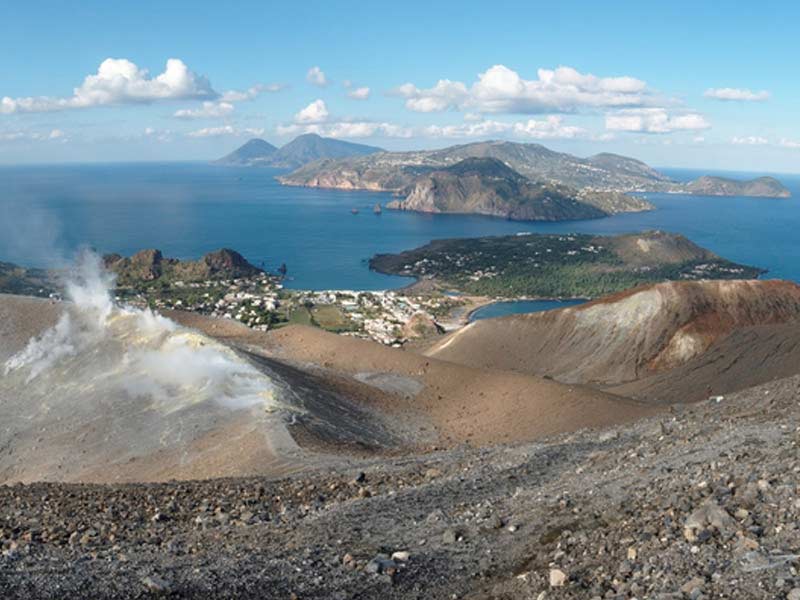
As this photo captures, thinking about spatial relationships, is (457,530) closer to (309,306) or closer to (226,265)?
(309,306)

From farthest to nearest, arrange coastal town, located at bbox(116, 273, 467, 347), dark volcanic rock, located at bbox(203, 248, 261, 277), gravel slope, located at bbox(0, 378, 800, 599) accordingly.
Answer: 1. dark volcanic rock, located at bbox(203, 248, 261, 277)
2. coastal town, located at bbox(116, 273, 467, 347)
3. gravel slope, located at bbox(0, 378, 800, 599)

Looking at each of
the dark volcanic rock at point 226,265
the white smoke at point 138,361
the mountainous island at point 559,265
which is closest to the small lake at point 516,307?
the mountainous island at point 559,265

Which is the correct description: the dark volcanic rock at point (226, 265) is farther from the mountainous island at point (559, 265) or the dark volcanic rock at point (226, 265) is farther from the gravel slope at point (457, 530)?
the gravel slope at point (457, 530)

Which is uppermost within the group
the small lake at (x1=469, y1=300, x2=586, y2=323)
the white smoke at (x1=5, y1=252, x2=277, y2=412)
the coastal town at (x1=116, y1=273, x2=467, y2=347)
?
the white smoke at (x1=5, y1=252, x2=277, y2=412)

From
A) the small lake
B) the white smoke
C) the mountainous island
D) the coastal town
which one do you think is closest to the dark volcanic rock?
the coastal town

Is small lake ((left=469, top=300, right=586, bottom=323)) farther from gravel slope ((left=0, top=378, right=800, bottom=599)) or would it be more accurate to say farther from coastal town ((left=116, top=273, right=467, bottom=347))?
gravel slope ((left=0, top=378, right=800, bottom=599))

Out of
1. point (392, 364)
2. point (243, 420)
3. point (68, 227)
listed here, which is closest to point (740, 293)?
point (392, 364)

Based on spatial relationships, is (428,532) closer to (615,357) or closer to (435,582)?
(435,582)
